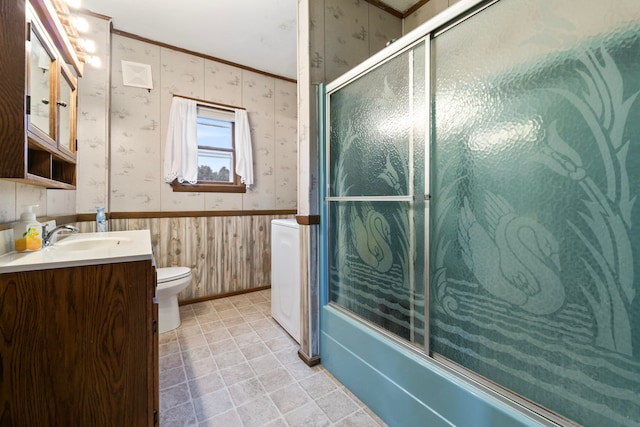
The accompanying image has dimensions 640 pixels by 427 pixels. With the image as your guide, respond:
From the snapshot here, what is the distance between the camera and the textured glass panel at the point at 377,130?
122cm

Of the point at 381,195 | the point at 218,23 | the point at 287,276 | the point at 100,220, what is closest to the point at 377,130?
the point at 381,195

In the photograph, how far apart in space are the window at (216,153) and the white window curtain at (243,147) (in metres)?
0.08

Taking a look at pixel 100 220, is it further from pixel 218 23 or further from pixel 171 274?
pixel 218 23

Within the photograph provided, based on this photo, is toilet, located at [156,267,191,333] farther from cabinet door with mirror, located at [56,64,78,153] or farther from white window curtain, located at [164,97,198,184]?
cabinet door with mirror, located at [56,64,78,153]

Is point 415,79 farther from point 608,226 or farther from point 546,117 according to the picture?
point 608,226

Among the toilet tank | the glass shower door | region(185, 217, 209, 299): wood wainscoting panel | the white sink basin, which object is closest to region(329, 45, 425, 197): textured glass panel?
the glass shower door

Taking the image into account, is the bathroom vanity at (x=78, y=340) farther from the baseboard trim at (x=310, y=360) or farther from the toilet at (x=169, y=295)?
the toilet at (x=169, y=295)

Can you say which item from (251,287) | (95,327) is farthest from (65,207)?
(251,287)

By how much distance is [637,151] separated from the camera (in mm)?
667

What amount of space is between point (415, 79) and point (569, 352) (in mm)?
1115

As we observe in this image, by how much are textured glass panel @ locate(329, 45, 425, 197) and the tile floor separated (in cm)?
111

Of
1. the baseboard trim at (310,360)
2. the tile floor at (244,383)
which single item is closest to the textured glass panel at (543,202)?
the tile floor at (244,383)

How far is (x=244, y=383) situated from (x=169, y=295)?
39.5 inches

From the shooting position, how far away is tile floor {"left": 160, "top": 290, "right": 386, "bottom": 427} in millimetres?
1310
